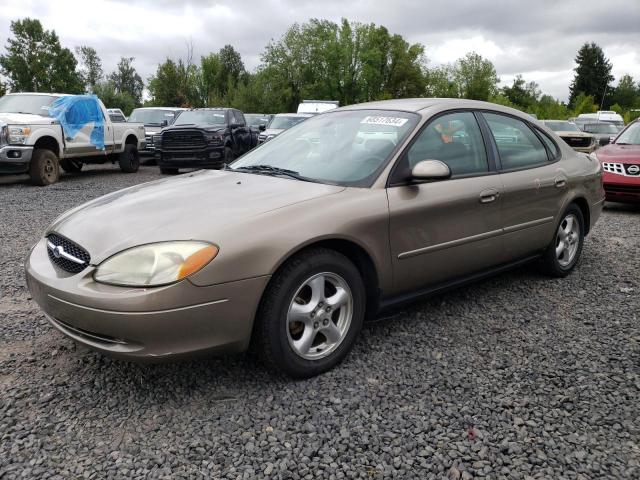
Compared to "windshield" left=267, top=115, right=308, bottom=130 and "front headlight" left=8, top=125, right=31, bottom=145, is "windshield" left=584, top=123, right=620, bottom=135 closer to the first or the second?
"windshield" left=267, top=115, right=308, bottom=130

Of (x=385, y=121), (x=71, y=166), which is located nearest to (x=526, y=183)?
(x=385, y=121)

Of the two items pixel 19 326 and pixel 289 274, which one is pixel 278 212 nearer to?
pixel 289 274

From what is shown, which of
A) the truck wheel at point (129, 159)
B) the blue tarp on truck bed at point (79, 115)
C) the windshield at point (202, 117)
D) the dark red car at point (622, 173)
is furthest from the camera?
the windshield at point (202, 117)

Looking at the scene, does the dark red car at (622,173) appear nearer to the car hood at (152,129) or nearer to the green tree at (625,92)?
the car hood at (152,129)

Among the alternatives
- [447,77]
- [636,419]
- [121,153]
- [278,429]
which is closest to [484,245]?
[636,419]

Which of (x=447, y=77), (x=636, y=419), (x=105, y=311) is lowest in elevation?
(x=636, y=419)

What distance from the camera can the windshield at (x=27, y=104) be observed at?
11.5 meters

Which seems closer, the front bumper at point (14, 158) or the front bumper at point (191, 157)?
the front bumper at point (14, 158)

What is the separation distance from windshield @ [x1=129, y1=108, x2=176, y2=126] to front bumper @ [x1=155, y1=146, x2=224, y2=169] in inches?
178

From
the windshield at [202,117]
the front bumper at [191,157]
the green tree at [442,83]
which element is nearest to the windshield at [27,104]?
the front bumper at [191,157]

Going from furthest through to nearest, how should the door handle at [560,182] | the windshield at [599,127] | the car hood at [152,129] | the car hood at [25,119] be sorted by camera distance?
the windshield at [599,127] < the car hood at [152,129] < the car hood at [25,119] < the door handle at [560,182]

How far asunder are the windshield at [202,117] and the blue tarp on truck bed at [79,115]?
2269 mm

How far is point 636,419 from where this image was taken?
8.43ft

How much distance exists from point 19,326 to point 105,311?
1.64m
